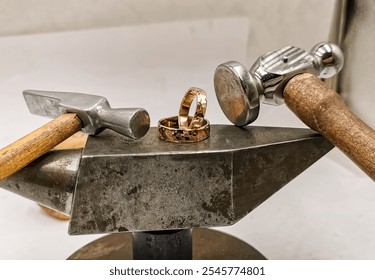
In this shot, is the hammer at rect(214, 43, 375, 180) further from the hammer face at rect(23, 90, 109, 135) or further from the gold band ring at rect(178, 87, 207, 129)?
the hammer face at rect(23, 90, 109, 135)

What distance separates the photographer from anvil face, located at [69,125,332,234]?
35.5 inches

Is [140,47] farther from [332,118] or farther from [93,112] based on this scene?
[332,118]

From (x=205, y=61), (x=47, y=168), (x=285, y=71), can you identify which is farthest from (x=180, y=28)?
(x=47, y=168)

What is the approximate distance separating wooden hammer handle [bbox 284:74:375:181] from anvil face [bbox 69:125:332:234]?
0.31 feet

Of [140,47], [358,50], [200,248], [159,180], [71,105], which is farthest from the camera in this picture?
[140,47]

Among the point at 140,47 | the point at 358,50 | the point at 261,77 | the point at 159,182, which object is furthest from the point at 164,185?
the point at 140,47

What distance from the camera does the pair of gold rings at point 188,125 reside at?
3.11ft

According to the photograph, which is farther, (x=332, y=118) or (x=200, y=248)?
(x=200, y=248)

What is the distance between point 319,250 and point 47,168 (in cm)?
60

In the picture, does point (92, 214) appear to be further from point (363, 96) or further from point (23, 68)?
point (23, 68)

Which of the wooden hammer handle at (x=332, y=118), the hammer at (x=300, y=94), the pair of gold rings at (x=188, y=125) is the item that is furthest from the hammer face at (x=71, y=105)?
the wooden hammer handle at (x=332, y=118)

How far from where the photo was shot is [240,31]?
1683mm

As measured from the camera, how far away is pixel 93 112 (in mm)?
986

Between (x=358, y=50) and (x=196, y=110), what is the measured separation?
0.63 metres
